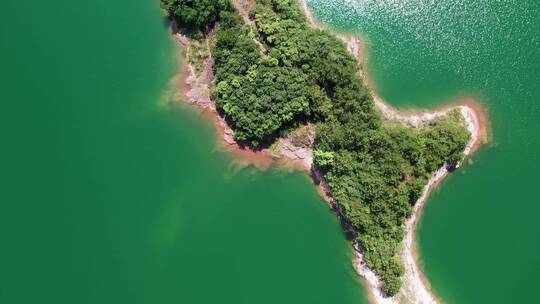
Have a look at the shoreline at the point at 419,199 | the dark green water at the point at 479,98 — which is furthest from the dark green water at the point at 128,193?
the dark green water at the point at 479,98

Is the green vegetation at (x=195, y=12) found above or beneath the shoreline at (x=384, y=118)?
above

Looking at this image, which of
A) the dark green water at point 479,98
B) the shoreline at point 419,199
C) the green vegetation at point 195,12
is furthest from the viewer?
the green vegetation at point 195,12

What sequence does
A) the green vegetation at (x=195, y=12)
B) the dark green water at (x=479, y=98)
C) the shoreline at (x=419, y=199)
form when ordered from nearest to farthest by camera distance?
the dark green water at (x=479, y=98) < the shoreline at (x=419, y=199) < the green vegetation at (x=195, y=12)

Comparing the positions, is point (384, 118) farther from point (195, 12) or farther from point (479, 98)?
point (195, 12)

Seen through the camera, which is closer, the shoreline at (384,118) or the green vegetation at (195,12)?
the shoreline at (384,118)

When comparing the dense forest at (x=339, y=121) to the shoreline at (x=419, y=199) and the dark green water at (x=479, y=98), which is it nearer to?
the shoreline at (x=419, y=199)

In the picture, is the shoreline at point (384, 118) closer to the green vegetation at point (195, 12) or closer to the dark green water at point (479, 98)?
the dark green water at point (479, 98)

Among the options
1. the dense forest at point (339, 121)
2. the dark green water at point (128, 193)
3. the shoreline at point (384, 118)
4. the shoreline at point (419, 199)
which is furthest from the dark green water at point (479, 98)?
the dark green water at point (128, 193)
